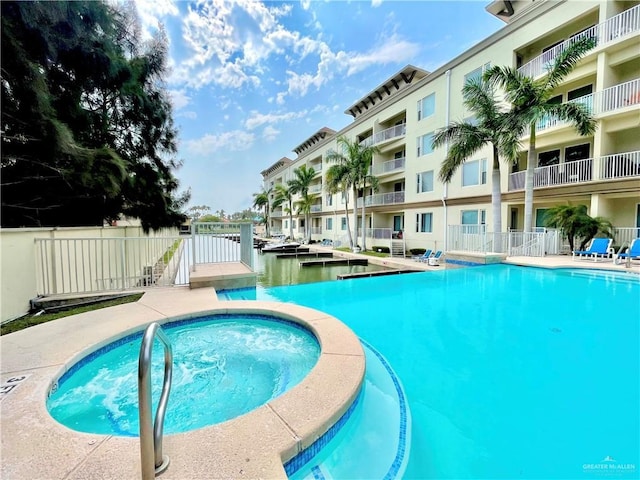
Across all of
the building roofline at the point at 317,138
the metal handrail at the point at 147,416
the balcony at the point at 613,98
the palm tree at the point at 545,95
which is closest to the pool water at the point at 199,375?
the metal handrail at the point at 147,416

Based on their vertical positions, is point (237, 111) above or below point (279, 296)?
above

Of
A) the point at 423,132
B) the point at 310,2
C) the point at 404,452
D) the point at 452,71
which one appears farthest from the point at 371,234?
the point at 404,452

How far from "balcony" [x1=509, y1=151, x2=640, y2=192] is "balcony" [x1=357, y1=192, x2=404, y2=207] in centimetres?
771

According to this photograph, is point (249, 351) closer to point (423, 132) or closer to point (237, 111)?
point (423, 132)

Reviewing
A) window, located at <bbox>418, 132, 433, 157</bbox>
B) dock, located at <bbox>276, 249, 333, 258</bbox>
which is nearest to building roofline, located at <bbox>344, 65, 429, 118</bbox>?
window, located at <bbox>418, 132, 433, 157</bbox>

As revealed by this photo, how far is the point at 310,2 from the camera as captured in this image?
458 inches

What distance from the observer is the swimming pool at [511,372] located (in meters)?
2.40

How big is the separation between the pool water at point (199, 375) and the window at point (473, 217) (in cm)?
1482

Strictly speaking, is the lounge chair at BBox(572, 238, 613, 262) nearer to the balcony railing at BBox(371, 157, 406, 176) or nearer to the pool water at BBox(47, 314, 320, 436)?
the balcony railing at BBox(371, 157, 406, 176)

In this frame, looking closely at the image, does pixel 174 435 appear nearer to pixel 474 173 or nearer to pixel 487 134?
pixel 487 134

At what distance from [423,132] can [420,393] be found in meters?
19.1

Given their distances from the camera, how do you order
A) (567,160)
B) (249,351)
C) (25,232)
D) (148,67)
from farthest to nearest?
(567,160)
(148,67)
(25,232)
(249,351)

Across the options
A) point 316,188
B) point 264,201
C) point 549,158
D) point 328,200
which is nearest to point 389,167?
point 328,200

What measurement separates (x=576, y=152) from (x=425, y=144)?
791 centimetres
